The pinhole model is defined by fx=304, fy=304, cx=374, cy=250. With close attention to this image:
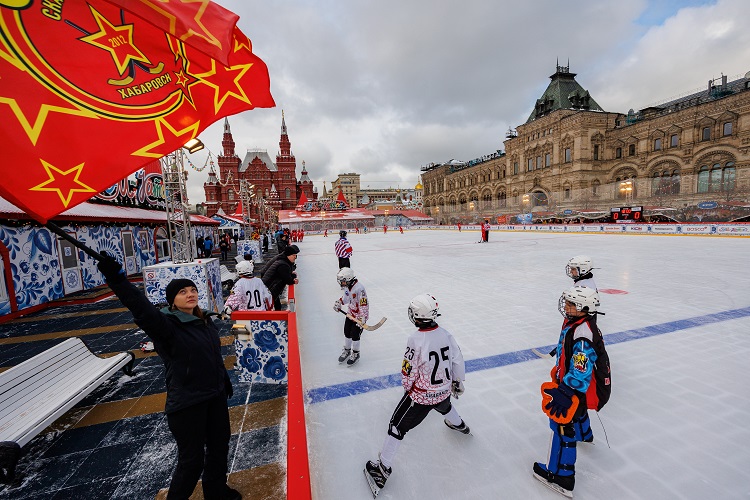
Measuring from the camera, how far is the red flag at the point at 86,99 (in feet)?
4.77

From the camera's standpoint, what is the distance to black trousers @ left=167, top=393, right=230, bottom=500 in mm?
1957

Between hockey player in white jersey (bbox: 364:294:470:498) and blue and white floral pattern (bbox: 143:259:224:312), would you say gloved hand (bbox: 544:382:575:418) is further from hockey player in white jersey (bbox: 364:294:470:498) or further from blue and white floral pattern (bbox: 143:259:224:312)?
blue and white floral pattern (bbox: 143:259:224:312)

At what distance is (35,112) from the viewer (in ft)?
4.97

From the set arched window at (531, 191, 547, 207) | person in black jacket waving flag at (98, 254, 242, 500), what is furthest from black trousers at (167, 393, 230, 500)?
arched window at (531, 191, 547, 207)

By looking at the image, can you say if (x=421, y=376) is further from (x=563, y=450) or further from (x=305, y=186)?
(x=305, y=186)

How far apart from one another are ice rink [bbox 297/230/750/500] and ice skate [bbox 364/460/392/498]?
0.08 metres

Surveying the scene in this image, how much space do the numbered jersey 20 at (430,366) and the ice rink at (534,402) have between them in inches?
29.2

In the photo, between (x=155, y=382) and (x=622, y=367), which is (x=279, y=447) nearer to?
(x=155, y=382)

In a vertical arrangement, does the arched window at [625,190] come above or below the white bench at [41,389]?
above

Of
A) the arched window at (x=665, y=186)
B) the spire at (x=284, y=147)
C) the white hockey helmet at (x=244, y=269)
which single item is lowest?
the white hockey helmet at (x=244, y=269)

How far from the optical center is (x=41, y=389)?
10.6 ft

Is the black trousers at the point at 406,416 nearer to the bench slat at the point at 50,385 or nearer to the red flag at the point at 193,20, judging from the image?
the red flag at the point at 193,20

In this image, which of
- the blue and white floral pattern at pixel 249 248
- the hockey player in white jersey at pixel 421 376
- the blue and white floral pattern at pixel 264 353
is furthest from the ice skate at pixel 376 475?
the blue and white floral pattern at pixel 249 248

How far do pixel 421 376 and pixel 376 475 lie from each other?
34.1 inches
